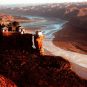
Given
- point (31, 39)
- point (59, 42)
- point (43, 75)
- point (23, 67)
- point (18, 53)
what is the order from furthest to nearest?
point (59, 42)
point (31, 39)
point (18, 53)
point (23, 67)
point (43, 75)

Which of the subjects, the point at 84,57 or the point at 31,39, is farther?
the point at 84,57

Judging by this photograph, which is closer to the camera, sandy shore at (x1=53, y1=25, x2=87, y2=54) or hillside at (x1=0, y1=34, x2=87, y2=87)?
hillside at (x1=0, y1=34, x2=87, y2=87)

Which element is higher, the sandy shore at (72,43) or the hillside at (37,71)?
the hillside at (37,71)

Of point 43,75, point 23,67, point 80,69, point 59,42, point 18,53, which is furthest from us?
point 59,42

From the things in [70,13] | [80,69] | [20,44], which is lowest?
[70,13]

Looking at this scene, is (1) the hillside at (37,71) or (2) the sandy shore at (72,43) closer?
(1) the hillside at (37,71)

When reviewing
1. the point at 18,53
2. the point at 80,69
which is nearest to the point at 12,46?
the point at 18,53

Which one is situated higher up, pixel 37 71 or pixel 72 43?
pixel 37 71

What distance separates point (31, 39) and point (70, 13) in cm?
7360

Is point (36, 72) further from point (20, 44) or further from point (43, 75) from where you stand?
point (20, 44)

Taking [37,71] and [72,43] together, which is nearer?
[37,71]

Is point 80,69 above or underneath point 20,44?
underneath

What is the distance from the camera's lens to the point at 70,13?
84062 mm

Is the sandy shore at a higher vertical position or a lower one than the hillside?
lower
